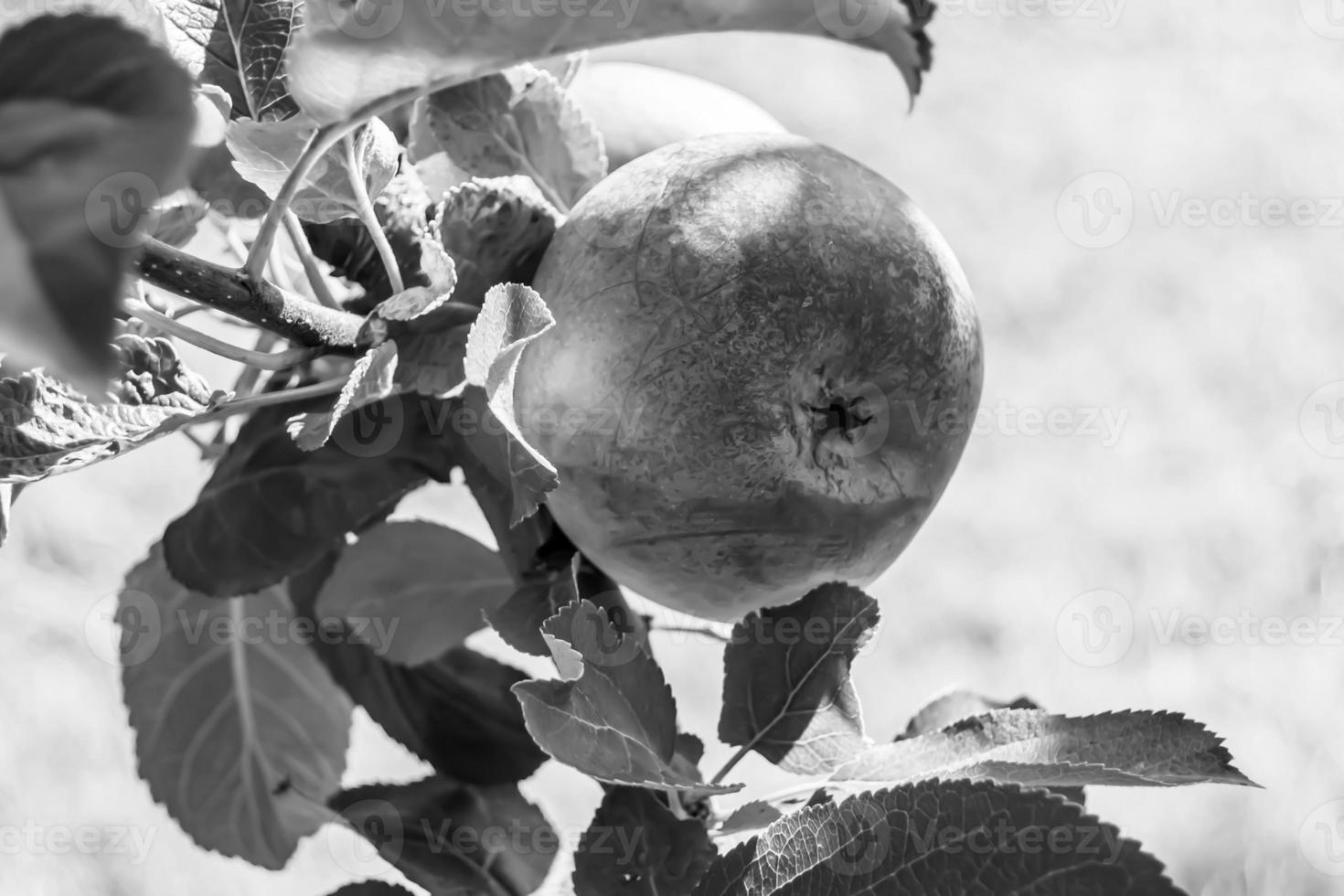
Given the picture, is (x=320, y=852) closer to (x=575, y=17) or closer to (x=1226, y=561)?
(x=1226, y=561)

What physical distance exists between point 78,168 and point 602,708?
6.5 inches

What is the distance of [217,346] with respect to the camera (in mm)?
292

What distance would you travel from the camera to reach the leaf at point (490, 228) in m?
0.31

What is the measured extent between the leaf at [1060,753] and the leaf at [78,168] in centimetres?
19

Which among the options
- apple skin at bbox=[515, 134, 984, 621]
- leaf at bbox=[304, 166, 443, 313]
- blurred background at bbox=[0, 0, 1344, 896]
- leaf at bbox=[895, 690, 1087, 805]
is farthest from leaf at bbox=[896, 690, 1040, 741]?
blurred background at bbox=[0, 0, 1344, 896]

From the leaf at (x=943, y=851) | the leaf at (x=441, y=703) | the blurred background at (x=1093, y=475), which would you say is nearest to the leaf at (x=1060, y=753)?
the leaf at (x=943, y=851)

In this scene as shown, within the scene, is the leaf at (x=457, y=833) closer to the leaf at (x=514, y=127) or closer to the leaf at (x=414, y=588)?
the leaf at (x=414, y=588)

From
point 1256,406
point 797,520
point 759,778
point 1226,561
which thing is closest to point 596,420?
point 797,520

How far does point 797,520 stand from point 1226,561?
147 cm

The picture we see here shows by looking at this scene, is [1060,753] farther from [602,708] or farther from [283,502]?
[283,502]

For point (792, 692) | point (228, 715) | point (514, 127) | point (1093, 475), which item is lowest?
point (1093, 475)

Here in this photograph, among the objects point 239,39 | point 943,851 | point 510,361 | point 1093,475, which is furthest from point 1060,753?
point 1093,475

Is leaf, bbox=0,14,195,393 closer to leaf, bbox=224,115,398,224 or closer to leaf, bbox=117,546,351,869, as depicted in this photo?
leaf, bbox=224,115,398,224

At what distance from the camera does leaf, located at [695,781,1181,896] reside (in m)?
0.23
